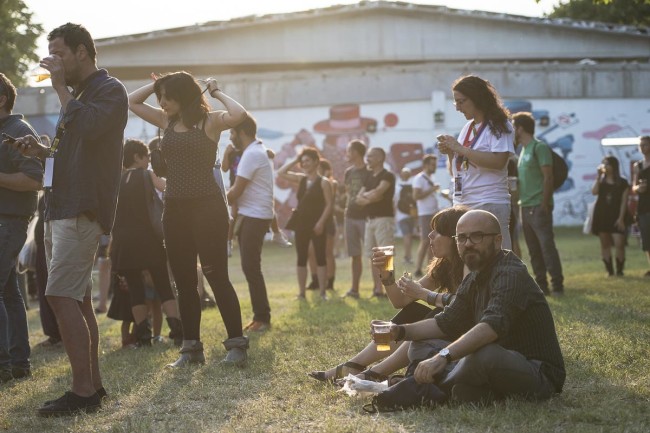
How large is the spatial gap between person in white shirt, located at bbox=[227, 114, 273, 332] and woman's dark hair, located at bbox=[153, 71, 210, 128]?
2.48 meters

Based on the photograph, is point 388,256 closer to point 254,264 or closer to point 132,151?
point 132,151

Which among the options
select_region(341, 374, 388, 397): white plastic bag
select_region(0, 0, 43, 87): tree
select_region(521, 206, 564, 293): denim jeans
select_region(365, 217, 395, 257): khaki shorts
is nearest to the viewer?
select_region(341, 374, 388, 397): white plastic bag

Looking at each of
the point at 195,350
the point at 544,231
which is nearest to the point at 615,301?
the point at 544,231

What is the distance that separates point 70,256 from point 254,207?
4248 mm

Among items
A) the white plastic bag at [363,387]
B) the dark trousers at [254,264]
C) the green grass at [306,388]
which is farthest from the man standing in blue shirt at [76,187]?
the dark trousers at [254,264]

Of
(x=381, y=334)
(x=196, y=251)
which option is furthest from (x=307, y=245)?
(x=381, y=334)

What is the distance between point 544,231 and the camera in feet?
39.7

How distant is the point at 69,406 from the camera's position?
5875 millimetres

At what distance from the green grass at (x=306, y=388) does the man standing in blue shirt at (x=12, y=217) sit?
262 mm

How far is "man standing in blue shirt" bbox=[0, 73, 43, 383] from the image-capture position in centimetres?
722

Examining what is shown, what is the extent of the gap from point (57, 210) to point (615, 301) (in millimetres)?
6702

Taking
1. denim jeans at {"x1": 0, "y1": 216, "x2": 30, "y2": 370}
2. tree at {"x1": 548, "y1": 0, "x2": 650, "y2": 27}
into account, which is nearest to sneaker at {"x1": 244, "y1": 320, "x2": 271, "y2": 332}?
denim jeans at {"x1": 0, "y1": 216, "x2": 30, "y2": 370}

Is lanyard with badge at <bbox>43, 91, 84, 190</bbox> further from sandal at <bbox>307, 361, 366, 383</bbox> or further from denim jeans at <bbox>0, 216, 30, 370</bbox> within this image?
sandal at <bbox>307, 361, 366, 383</bbox>

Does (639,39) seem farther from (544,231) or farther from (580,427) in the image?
(580,427)
